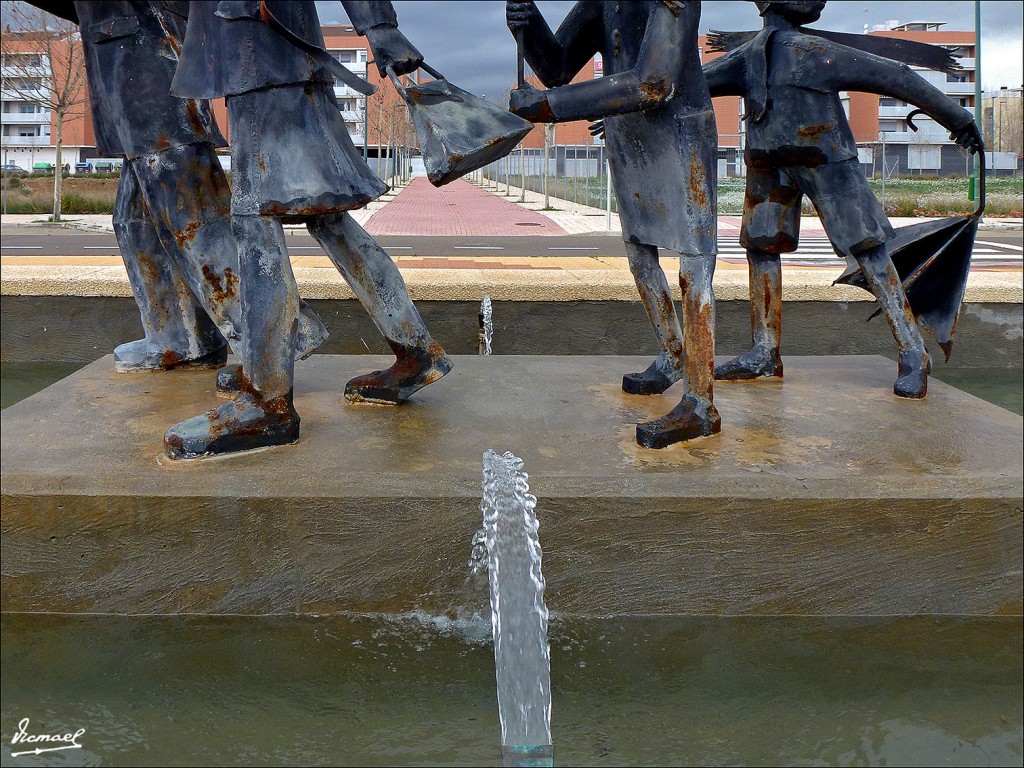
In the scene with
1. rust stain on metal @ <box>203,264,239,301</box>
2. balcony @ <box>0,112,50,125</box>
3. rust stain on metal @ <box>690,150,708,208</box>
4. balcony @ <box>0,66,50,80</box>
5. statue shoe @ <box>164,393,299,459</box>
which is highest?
balcony @ <box>0,112,50,125</box>

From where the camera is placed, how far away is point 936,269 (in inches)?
181

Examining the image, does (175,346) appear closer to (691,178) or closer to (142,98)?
(142,98)

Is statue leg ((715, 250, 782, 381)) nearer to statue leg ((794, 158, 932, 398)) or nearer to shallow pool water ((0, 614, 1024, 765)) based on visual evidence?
statue leg ((794, 158, 932, 398))

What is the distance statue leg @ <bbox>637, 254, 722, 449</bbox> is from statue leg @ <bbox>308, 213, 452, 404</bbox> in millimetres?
856

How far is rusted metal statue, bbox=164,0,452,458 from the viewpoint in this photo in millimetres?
3324

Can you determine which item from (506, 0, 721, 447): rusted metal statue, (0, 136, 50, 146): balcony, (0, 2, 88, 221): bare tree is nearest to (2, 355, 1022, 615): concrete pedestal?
(506, 0, 721, 447): rusted metal statue

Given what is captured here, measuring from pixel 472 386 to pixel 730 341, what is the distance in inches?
104

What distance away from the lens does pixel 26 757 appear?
2553mm

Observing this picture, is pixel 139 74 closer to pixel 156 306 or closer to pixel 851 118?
pixel 156 306

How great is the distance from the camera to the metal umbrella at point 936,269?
455cm

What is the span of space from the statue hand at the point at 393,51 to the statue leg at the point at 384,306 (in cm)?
63

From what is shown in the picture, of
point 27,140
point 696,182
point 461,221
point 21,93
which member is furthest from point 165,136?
point 27,140

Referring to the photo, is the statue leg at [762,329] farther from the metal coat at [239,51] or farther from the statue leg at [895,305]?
the metal coat at [239,51]

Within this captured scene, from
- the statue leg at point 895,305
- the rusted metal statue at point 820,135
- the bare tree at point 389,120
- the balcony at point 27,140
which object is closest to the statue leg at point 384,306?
the rusted metal statue at point 820,135
